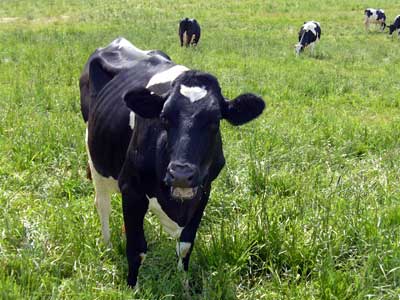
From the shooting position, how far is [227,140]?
18.4 feet

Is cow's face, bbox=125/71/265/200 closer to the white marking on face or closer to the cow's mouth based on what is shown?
the cow's mouth

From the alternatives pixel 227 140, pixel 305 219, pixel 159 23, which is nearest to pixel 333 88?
pixel 227 140

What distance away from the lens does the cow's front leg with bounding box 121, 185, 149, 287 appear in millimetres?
3104

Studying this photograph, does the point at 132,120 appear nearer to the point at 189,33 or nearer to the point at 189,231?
the point at 189,231

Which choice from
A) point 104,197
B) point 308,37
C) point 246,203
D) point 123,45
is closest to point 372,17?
point 308,37

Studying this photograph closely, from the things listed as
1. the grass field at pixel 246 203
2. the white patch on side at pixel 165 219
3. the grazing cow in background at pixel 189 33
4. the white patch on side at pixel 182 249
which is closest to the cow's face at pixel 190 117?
the white patch on side at pixel 165 219

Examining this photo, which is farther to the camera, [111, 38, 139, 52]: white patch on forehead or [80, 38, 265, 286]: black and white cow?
[111, 38, 139, 52]: white patch on forehead

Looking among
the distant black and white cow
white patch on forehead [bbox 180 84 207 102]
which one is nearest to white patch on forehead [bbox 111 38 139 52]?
white patch on forehead [bbox 180 84 207 102]

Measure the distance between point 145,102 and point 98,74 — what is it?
4.69ft

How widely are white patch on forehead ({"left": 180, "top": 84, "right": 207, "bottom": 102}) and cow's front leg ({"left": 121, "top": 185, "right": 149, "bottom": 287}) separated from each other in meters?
0.74

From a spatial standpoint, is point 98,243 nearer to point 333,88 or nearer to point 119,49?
point 119,49

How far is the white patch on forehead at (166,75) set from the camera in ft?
10.7

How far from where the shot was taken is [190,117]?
262 cm

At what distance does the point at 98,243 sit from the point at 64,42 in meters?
9.88
